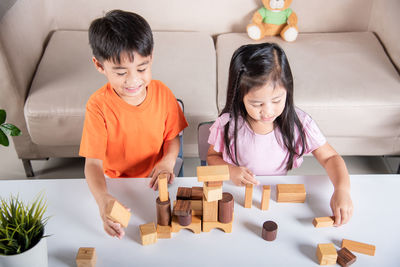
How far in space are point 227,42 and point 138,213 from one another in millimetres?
1421

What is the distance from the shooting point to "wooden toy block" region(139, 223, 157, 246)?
0.83 metres

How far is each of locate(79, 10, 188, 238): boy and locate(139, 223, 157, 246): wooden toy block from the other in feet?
0.19

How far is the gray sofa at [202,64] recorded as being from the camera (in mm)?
1735

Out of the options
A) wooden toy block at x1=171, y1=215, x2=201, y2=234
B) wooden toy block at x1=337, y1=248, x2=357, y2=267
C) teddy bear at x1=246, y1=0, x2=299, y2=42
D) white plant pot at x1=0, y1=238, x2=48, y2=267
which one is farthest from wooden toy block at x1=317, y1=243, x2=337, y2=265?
teddy bear at x1=246, y1=0, x2=299, y2=42

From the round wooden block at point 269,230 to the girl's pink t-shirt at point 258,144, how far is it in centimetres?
41

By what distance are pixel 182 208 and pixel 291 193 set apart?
0.28m

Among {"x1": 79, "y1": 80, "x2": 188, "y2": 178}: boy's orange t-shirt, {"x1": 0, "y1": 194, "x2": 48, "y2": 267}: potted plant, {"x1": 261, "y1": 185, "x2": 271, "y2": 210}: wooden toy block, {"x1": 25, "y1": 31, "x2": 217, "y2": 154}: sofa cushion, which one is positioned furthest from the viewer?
{"x1": 25, "y1": 31, "x2": 217, "y2": 154}: sofa cushion

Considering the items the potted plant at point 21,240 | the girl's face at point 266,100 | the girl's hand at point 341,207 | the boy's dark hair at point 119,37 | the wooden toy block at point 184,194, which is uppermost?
the boy's dark hair at point 119,37

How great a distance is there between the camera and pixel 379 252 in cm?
82

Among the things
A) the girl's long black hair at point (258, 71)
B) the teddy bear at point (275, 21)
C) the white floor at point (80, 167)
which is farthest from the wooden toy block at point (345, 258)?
the teddy bear at point (275, 21)

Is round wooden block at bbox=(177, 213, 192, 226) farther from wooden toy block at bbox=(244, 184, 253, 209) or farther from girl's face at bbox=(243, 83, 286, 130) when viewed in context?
girl's face at bbox=(243, 83, 286, 130)

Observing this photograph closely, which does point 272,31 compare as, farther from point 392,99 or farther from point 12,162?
point 12,162

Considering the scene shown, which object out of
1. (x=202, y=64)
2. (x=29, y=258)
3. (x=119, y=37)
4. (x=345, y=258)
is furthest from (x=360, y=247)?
Result: (x=202, y=64)

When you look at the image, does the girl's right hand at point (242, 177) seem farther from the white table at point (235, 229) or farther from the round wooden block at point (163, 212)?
the round wooden block at point (163, 212)
